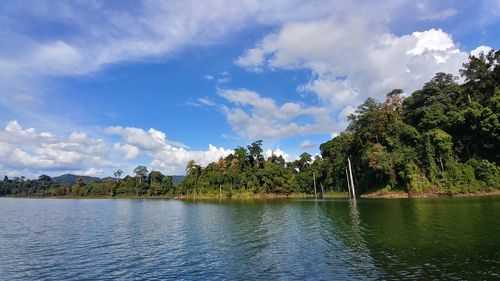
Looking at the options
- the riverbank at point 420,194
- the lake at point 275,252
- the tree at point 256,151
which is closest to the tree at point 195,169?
the tree at point 256,151

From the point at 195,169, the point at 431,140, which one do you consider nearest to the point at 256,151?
the point at 195,169

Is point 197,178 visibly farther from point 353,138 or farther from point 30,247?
point 30,247

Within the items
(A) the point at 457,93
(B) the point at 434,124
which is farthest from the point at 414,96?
(B) the point at 434,124

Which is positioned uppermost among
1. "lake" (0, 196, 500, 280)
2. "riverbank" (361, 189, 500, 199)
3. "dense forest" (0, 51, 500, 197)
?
"dense forest" (0, 51, 500, 197)

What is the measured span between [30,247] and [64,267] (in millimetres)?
10820

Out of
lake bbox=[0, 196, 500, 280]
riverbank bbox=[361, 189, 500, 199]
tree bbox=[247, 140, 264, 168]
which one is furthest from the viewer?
tree bbox=[247, 140, 264, 168]

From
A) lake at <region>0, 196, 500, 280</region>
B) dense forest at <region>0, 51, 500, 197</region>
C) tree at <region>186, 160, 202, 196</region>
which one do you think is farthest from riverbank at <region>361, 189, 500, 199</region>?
tree at <region>186, 160, 202, 196</region>

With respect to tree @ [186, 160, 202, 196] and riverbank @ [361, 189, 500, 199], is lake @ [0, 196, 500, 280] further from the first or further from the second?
tree @ [186, 160, 202, 196]

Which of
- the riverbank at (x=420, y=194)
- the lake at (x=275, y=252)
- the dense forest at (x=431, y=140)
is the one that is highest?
the dense forest at (x=431, y=140)

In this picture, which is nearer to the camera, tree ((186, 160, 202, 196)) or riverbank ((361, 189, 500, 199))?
riverbank ((361, 189, 500, 199))

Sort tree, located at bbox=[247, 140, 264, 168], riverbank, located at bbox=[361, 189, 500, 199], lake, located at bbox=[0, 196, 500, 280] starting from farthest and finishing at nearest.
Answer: tree, located at bbox=[247, 140, 264, 168], riverbank, located at bbox=[361, 189, 500, 199], lake, located at bbox=[0, 196, 500, 280]

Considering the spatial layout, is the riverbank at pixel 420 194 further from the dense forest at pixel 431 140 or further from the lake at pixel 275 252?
the lake at pixel 275 252

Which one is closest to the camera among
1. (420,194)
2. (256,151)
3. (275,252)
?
(275,252)

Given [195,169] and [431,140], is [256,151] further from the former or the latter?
[431,140]
